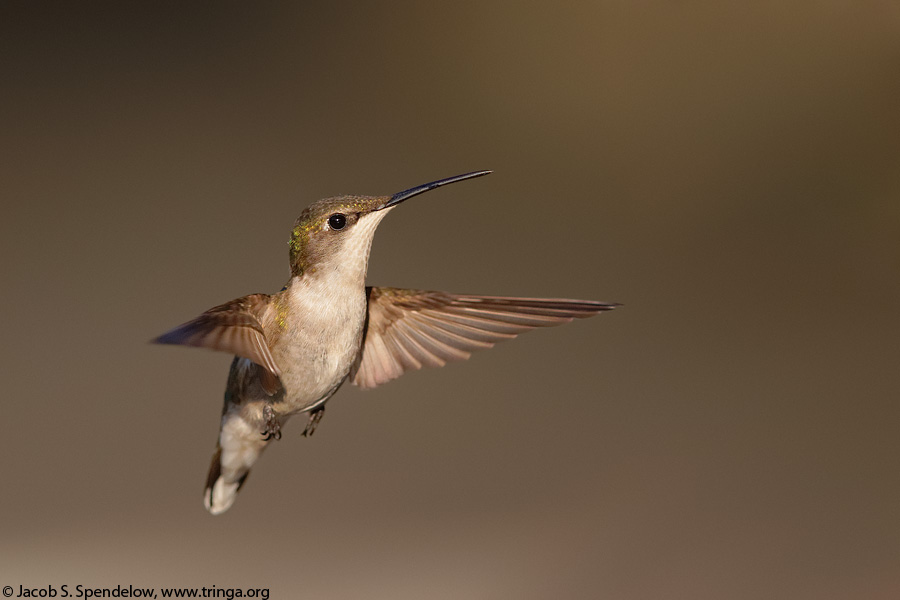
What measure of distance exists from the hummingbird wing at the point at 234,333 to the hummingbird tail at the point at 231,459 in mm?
115

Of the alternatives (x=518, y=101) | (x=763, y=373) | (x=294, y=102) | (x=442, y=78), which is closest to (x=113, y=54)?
(x=294, y=102)

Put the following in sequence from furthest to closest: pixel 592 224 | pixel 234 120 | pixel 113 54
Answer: pixel 592 224
pixel 234 120
pixel 113 54

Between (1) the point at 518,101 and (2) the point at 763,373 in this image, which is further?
(2) the point at 763,373

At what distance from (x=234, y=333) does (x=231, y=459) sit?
0.30 meters

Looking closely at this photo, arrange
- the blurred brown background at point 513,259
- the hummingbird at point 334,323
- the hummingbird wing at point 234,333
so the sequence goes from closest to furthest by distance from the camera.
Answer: the hummingbird wing at point 234,333, the hummingbird at point 334,323, the blurred brown background at point 513,259

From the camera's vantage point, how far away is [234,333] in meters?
0.52

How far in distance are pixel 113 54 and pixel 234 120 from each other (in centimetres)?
26

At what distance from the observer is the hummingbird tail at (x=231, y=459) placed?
2.42 ft

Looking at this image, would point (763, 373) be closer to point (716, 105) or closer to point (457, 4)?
point (716, 105)

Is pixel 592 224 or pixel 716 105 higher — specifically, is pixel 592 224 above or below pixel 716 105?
below

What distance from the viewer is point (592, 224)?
193 cm

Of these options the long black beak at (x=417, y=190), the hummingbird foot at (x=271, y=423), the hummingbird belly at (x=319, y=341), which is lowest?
the hummingbird foot at (x=271, y=423)

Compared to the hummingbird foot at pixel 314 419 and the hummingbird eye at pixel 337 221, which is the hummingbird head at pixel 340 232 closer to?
the hummingbird eye at pixel 337 221

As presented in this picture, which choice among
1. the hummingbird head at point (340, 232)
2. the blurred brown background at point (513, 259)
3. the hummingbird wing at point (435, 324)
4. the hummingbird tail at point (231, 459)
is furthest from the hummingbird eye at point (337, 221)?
the blurred brown background at point (513, 259)
